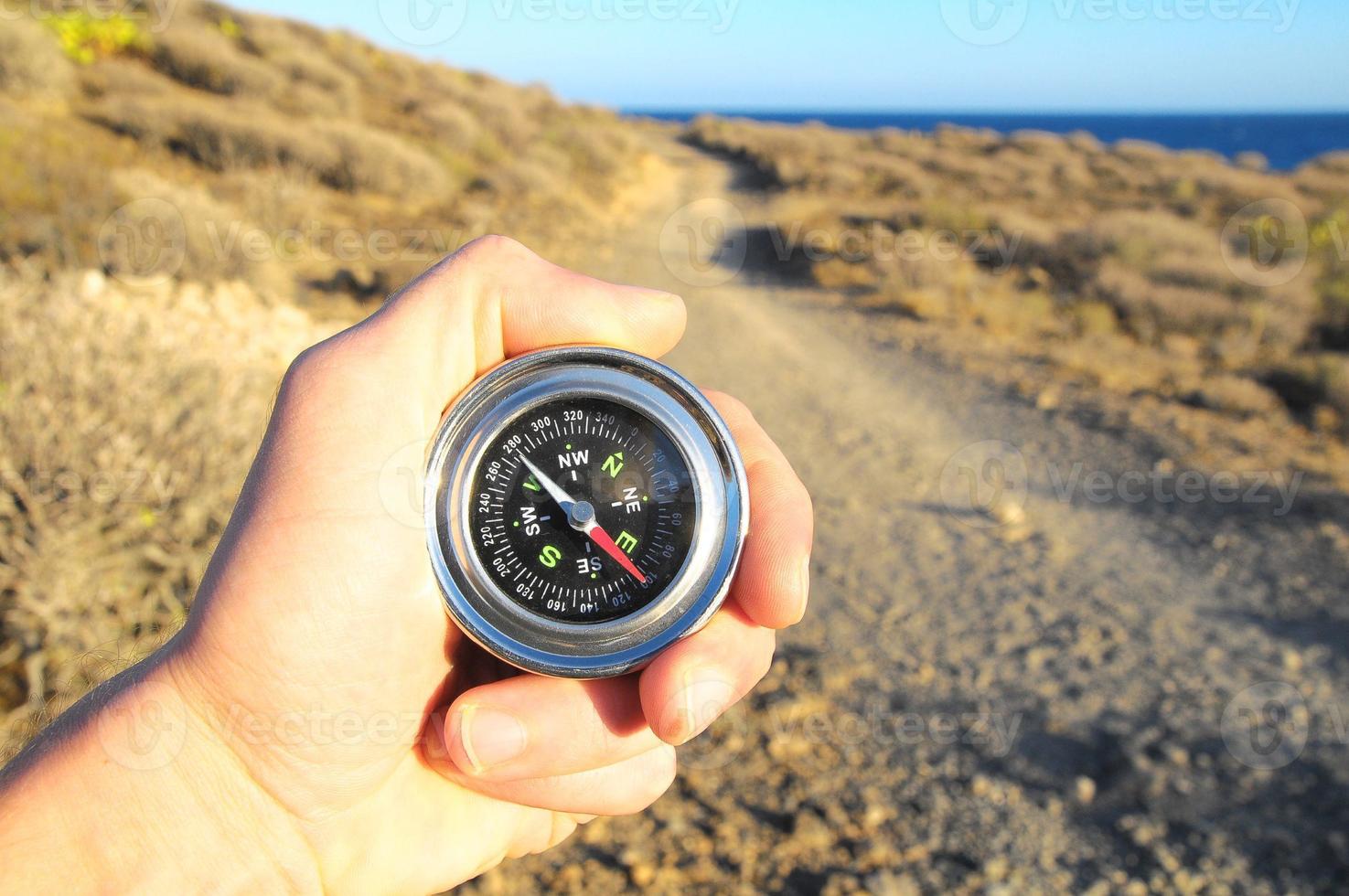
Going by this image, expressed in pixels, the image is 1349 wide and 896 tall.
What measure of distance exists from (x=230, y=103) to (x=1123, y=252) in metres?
16.1

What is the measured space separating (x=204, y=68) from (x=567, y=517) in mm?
19303

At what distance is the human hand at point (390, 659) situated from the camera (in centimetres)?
179

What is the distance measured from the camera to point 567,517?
2010mm

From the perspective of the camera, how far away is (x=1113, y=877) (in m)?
3.30

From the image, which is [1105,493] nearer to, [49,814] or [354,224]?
[49,814]

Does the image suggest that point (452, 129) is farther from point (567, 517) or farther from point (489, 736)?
point (489, 736)

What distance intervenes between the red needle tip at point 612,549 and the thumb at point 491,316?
46 cm

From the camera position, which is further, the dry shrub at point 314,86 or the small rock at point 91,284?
the dry shrub at point 314,86

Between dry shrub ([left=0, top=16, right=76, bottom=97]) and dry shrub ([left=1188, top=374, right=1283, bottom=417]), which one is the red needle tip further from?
dry shrub ([left=0, top=16, right=76, bottom=97])

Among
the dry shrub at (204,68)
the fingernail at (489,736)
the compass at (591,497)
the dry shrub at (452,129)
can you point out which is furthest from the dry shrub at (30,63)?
the fingernail at (489,736)

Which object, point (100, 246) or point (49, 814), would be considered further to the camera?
point (100, 246)

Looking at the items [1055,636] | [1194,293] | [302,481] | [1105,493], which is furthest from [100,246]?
[1194,293]

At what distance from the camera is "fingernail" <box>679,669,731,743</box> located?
174 centimetres

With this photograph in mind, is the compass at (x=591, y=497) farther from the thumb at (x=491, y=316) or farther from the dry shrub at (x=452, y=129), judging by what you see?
the dry shrub at (x=452, y=129)
